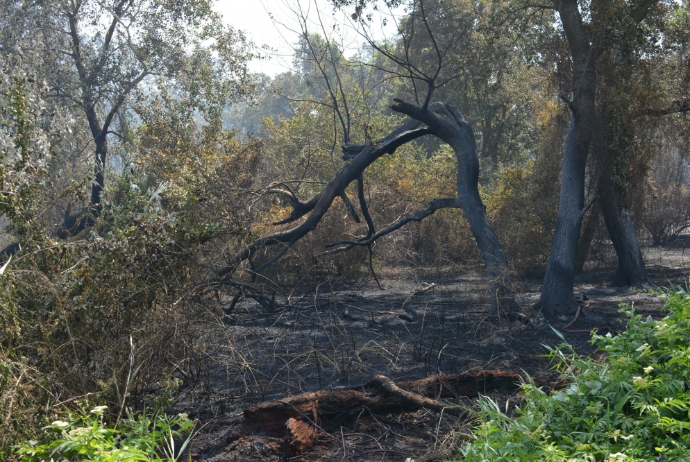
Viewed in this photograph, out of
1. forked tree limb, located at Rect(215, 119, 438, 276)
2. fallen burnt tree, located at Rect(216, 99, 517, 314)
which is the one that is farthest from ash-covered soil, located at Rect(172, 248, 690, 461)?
forked tree limb, located at Rect(215, 119, 438, 276)

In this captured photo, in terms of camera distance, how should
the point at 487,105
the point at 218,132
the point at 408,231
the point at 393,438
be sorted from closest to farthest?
the point at 393,438, the point at 408,231, the point at 218,132, the point at 487,105

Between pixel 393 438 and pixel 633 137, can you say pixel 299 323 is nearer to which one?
pixel 393 438

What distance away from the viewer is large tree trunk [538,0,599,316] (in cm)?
793

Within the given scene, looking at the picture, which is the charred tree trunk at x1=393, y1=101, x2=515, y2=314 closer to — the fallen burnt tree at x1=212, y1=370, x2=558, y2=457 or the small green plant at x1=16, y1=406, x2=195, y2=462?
the fallen burnt tree at x1=212, y1=370, x2=558, y2=457

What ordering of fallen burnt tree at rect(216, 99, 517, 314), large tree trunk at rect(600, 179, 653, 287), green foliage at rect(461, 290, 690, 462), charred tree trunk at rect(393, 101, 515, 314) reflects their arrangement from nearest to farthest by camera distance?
green foliage at rect(461, 290, 690, 462) → charred tree trunk at rect(393, 101, 515, 314) → fallen burnt tree at rect(216, 99, 517, 314) → large tree trunk at rect(600, 179, 653, 287)

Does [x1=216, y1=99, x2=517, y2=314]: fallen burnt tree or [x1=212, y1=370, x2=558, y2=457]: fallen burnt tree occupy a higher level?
[x1=216, y1=99, x2=517, y2=314]: fallen burnt tree

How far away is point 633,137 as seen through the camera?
8945 millimetres

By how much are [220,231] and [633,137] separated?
268 inches

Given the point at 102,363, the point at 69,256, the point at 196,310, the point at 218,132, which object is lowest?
the point at 102,363

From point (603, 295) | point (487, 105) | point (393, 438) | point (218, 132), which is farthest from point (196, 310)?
point (487, 105)

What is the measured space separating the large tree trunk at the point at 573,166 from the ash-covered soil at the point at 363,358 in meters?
0.42

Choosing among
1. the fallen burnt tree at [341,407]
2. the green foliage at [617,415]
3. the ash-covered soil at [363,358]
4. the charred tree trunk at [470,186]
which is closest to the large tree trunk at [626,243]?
the ash-covered soil at [363,358]

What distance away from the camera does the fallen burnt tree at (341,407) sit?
163 inches

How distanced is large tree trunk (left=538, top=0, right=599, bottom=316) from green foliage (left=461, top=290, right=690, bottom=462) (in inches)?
174
